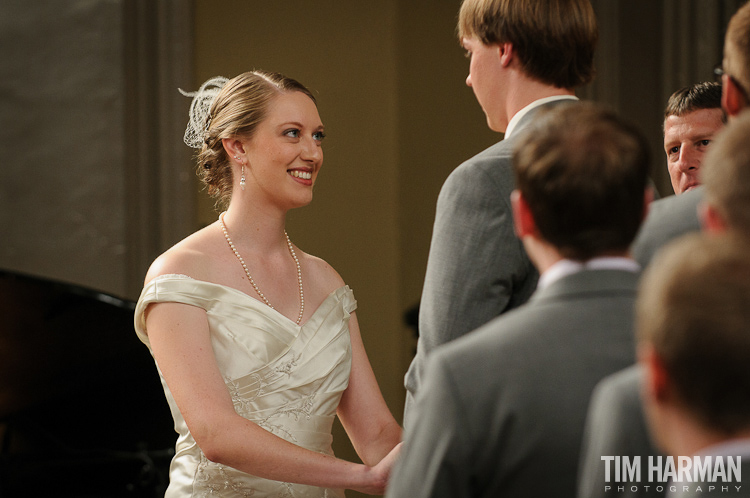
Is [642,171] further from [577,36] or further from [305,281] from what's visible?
[305,281]

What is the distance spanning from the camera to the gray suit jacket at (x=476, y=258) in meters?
1.40

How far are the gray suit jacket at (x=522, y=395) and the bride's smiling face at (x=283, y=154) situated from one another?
4.70ft

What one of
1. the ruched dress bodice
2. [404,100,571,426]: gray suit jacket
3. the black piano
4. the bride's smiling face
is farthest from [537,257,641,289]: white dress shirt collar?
the black piano

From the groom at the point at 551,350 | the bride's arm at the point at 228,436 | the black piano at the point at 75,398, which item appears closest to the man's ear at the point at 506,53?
the groom at the point at 551,350

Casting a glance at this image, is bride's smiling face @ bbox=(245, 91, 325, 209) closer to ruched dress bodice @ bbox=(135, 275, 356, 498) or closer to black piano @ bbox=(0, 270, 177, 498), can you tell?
ruched dress bodice @ bbox=(135, 275, 356, 498)

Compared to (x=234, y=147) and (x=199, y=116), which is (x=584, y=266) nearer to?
(x=234, y=147)

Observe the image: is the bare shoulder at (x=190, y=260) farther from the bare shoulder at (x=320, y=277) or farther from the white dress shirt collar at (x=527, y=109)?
the white dress shirt collar at (x=527, y=109)

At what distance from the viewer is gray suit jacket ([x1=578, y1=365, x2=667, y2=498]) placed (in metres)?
0.83

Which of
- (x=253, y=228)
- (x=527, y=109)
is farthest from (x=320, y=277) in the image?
(x=527, y=109)

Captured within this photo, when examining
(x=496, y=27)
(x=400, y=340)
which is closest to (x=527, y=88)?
(x=496, y=27)

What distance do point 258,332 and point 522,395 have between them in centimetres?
135

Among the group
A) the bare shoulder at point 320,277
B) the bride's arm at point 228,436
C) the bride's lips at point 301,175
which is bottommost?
the bride's arm at point 228,436

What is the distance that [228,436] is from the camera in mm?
1937

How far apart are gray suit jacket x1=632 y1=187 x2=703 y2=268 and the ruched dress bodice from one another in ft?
3.92
